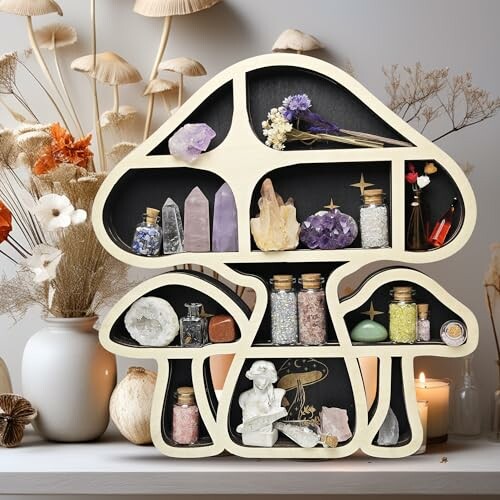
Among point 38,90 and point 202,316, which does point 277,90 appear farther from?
point 38,90

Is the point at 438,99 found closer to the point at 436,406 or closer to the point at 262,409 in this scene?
the point at 436,406

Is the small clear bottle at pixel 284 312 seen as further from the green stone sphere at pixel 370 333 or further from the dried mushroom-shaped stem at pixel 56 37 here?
the dried mushroom-shaped stem at pixel 56 37

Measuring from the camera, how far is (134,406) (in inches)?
54.6

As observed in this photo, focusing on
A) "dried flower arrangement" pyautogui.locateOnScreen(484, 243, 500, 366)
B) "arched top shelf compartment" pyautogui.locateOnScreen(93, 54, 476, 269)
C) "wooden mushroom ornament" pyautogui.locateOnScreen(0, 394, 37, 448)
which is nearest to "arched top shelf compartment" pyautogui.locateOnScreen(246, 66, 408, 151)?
"arched top shelf compartment" pyautogui.locateOnScreen(93, 54, 476, 269)

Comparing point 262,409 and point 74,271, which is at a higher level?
point 74,271

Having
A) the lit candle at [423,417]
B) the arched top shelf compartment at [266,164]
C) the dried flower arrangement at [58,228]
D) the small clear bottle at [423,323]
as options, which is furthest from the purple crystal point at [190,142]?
the lit candle at [423,417]

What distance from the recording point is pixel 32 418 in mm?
1417

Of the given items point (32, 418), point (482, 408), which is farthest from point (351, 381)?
point (32, 418)

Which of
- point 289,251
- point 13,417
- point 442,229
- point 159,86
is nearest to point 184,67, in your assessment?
point 159,86

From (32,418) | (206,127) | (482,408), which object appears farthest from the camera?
(482,408)

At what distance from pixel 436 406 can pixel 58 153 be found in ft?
2.45

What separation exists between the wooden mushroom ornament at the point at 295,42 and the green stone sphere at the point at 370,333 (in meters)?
0.51

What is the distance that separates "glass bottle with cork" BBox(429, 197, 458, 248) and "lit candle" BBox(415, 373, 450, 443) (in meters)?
0.26

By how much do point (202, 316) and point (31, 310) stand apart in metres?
0.43
